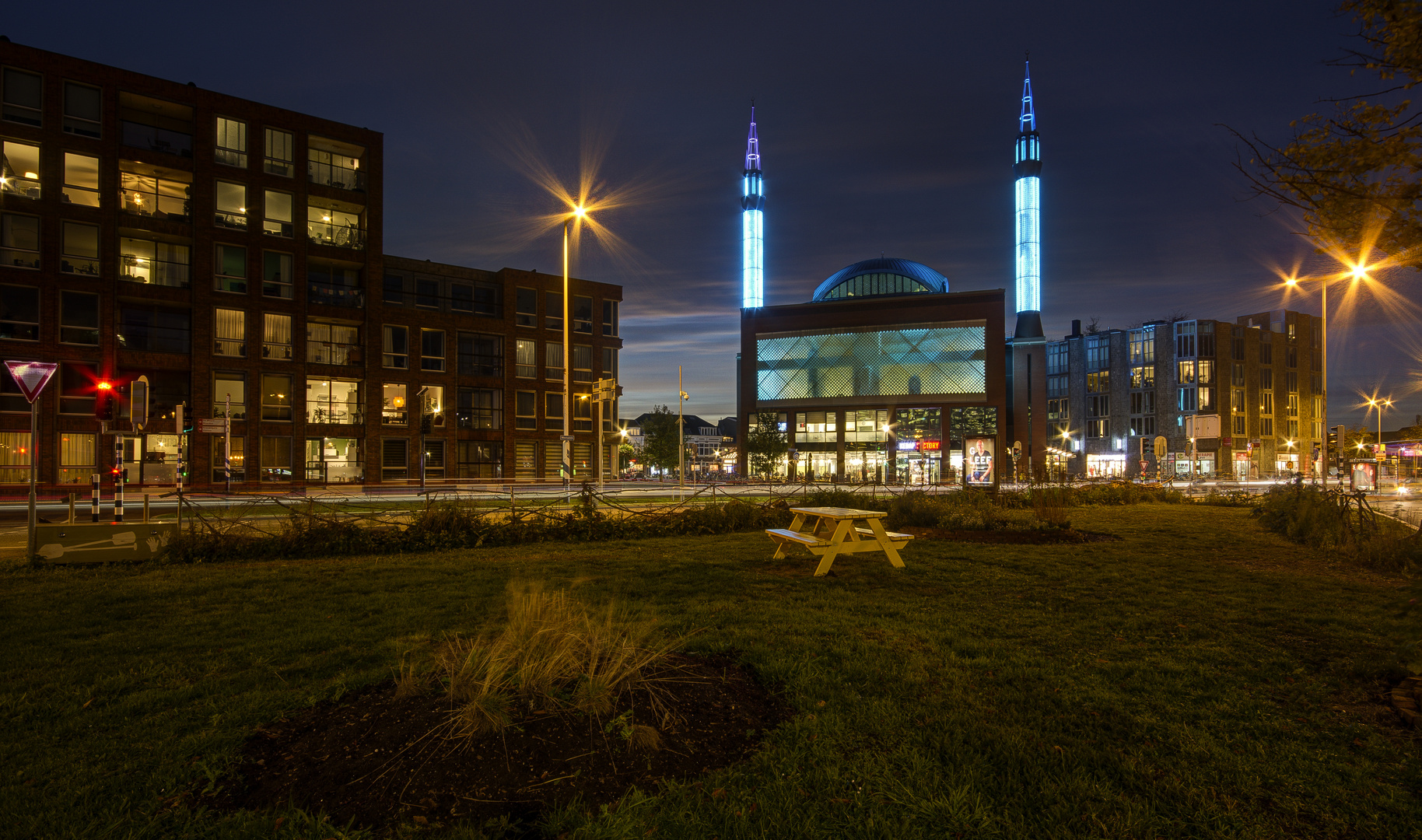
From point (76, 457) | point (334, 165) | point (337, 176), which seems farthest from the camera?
point (337, 176)

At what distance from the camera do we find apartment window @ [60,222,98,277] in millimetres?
29719

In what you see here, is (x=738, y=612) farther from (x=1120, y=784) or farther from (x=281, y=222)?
(x=281, y=222)

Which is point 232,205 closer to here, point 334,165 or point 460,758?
point 334,165

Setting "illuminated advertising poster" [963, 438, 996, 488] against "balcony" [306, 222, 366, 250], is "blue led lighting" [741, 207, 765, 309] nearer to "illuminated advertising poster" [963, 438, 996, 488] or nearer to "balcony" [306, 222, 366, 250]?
"illuminated advertising poster" [963, 438, 996, 488]

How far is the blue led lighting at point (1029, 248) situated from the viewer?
95438 mm

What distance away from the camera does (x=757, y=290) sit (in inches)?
3969

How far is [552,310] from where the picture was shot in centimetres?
4597

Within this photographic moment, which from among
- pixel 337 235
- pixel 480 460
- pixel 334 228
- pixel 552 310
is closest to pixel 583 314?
pixel 552 310

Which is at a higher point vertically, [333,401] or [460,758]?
[333,401]

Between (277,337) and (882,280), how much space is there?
3310 inches

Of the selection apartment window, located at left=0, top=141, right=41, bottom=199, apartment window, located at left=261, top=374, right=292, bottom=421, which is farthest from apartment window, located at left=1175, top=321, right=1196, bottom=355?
apartment window, located at left=0, top=141, right=41, bottom=199

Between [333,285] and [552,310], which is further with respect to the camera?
[552,310]

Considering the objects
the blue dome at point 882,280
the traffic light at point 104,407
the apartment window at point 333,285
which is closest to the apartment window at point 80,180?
the apartment window at point 333,285

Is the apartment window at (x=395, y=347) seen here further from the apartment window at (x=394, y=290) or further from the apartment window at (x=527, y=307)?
the apartment window at (x=527, y=307)
